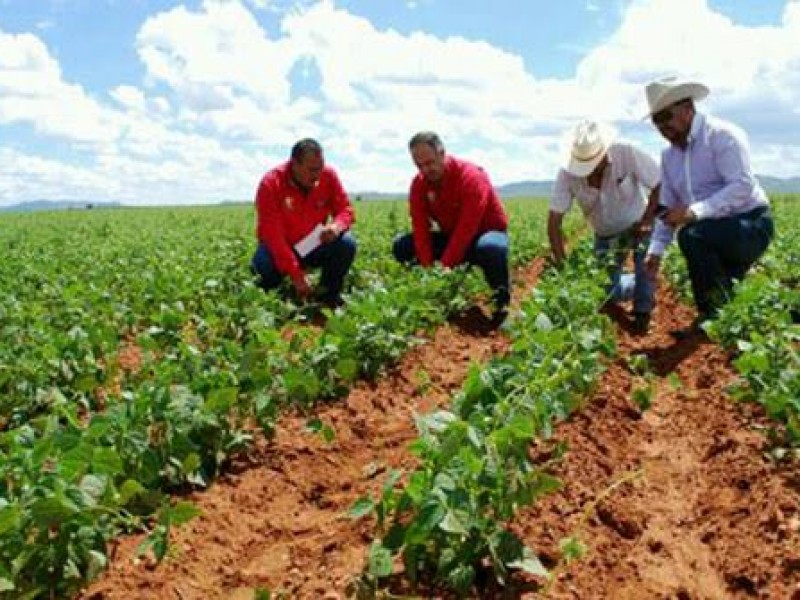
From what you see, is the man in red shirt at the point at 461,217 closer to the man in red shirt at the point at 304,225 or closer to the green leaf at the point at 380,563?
the man in red shirt at the point at 304,225

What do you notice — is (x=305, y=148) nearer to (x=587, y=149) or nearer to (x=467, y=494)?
(x=587, y=149)

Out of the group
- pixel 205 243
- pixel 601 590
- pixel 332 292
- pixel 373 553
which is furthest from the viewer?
pixel 205 243

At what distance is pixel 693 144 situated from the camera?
20.6 feet

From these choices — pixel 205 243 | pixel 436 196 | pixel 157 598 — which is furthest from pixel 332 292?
pixel 205 243

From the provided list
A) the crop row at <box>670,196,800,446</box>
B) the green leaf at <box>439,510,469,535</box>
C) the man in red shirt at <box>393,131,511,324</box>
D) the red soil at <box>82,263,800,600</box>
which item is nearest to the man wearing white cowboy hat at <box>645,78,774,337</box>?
the crop row at <box>670,196,800,446</box>

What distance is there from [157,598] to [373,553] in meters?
0.76

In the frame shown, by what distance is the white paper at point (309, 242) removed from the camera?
310 inches

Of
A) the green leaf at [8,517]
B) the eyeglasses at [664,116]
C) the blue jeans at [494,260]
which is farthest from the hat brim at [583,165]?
the green leaf at [8,517]

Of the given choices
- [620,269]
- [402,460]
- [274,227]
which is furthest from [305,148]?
[402,460]

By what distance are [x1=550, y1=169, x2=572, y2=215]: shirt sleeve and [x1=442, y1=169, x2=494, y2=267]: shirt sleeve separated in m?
0.50

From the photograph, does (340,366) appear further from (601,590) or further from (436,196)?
(436,196)

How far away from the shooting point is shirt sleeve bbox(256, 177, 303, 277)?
296 inches

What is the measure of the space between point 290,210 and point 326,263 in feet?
1.70

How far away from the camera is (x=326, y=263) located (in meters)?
8.04
